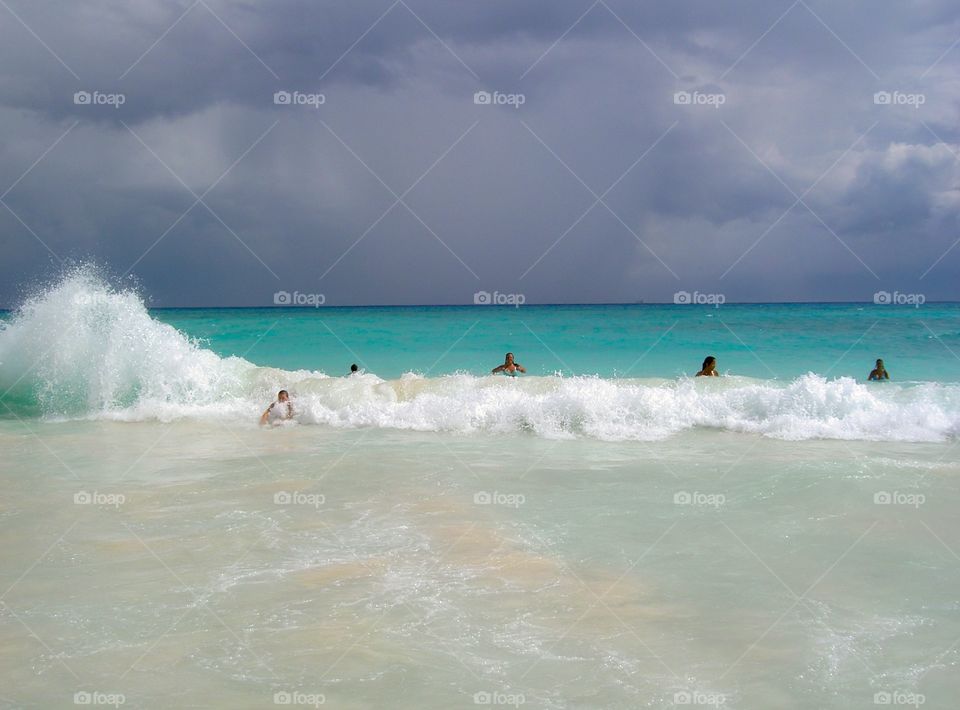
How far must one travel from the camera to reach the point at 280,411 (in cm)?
1445

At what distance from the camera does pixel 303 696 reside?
425 cm

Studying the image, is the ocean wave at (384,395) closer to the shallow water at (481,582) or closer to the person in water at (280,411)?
the person in water at (280,411)

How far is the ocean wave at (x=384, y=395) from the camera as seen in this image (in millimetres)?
13070

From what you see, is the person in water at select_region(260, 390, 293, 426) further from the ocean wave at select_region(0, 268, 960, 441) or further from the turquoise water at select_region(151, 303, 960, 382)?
the turquoise water at select_region(151, 303, 960, 382)

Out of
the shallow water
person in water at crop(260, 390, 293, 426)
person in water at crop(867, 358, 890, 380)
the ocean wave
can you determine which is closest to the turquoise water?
person in water at crop(867, 358, 890, 380)

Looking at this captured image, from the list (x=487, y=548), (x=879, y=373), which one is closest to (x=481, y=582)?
(x=487, y=548)

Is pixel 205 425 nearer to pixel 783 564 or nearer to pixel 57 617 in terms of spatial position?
pixel 57 617

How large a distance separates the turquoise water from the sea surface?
1022 centimetres

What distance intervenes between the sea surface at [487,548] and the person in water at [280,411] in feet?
1.01

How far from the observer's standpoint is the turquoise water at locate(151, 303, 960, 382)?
84.3 feet

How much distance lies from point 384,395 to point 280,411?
7.53 feet

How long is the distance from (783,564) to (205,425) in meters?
11.0

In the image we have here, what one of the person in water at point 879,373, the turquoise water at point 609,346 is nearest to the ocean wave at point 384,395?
the person in water at point 879,373

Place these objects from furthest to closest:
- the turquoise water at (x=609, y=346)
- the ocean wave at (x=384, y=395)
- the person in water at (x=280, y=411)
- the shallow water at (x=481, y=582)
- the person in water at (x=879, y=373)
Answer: the turquoise water at (x=609, y=346)
the person in water at (x=879, y=373)
the person in water at (x=280, y=411)
the ocean wave at (x=384, y=395)
the shallow water at (x=481, y=582)
